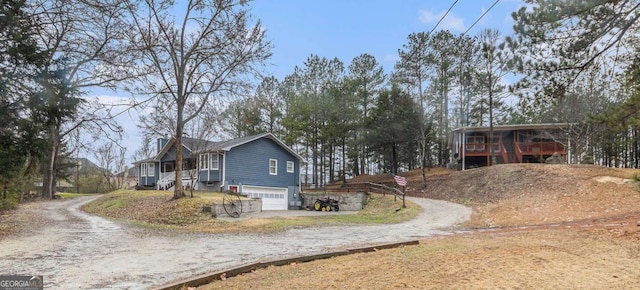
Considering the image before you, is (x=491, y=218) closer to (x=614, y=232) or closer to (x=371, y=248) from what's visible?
(x=614, y=232)

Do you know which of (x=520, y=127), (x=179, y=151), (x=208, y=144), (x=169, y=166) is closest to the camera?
(x=179, y=151)

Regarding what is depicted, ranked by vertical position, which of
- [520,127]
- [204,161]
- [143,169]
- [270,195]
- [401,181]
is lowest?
[270,195]

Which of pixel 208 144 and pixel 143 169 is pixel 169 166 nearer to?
pixel 143 169

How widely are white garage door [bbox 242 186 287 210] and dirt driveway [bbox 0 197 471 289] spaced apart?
1480cm

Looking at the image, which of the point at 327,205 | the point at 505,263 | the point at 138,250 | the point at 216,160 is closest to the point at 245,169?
the point at 216,160

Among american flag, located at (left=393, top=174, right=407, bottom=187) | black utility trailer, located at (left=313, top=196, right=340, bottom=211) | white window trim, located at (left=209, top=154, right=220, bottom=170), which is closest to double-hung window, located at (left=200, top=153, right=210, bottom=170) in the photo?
white window trim, located at (left=209, top=154, right=220, bottom=170)

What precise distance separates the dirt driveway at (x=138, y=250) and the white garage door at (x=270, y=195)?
48.6ft

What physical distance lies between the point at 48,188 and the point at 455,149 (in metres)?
32.2

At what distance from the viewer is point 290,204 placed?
2986 cm

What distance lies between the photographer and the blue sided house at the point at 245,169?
1042 inches

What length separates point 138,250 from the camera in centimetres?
831

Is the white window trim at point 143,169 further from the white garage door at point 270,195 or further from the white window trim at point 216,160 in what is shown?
the white garage door at point 270,195

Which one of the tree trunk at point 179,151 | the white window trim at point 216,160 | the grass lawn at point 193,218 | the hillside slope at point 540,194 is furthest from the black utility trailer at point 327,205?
the tree trunk at point 179,151

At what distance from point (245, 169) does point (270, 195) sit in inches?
111
